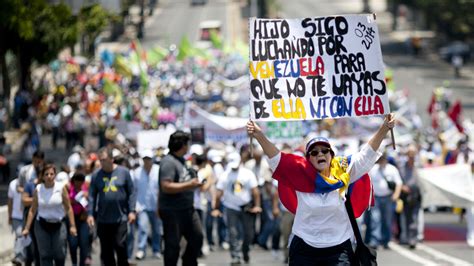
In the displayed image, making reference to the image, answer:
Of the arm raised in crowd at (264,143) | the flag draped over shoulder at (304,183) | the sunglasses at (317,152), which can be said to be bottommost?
the flag draped over shoulder at (304,183)

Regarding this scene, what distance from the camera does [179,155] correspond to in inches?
548

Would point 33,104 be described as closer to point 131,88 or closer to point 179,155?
point 131,88

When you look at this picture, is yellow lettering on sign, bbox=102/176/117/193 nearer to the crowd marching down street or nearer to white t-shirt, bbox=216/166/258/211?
the crowd marching down street

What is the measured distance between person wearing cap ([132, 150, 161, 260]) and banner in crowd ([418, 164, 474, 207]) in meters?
4.87

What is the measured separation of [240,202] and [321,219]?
7775mm

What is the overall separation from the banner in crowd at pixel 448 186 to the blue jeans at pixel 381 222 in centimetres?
146

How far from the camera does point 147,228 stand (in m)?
18.9

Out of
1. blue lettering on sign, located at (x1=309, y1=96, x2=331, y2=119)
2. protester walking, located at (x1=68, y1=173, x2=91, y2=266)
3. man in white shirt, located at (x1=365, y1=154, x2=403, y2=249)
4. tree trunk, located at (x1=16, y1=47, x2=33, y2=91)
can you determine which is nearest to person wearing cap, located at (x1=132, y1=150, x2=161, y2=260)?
protester walking, located at (x1=68, y1=173, x2=91, y2=266)

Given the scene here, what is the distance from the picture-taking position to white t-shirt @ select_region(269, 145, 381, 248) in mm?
10242

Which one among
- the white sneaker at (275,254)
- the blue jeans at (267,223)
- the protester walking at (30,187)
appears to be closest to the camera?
the protester walking at (30,187)

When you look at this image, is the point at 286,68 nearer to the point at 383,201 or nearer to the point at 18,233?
the point at 18,233

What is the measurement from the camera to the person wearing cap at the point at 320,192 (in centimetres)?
1023

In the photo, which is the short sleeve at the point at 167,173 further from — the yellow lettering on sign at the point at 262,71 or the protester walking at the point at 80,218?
the yellow lettering on sign at the point at 262,71

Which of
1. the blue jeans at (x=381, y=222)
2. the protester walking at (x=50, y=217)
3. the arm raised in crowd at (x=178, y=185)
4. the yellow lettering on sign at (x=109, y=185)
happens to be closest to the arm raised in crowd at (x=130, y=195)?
the yellow lettering on sign at (x=109, y=185)
